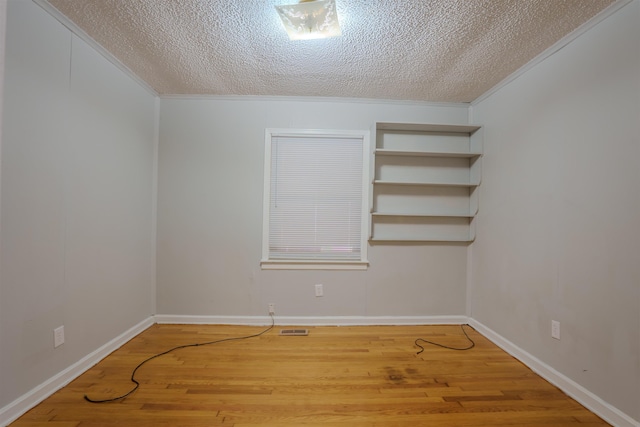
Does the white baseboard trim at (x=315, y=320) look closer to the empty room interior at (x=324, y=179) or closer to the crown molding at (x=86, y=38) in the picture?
the empty room interior at (x=324, y=179)

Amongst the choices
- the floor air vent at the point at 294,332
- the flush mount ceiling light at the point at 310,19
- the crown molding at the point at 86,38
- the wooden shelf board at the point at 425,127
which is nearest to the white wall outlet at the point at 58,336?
the floor air vent at the point at 294,332

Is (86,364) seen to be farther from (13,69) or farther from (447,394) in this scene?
(447,394)

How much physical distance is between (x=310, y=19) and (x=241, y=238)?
197 centimetres

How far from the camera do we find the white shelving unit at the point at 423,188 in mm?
2631

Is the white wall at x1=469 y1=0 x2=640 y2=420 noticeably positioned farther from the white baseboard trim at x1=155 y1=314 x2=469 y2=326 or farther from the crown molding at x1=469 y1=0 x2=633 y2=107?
the white baseboard trim at x1=155 y1=314 x2=469 y2=326

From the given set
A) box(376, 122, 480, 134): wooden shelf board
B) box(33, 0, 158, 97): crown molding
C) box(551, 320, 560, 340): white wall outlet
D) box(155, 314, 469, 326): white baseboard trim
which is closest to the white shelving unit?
box(376, 122, 480, 134): wooden shelf board

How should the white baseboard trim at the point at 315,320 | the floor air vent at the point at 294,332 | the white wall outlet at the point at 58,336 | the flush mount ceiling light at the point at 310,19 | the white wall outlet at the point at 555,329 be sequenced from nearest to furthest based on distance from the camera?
1. the flush mount ceiling light at the point at 310,19
2. the white wall outlet at the point at 58,336
3. the white wall outlet at the point at 555,329
4. the floor air vent at the point at 294,332
5. the white baseboard trim at the point at 315,320

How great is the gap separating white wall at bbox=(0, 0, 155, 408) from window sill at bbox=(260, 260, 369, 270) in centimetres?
127

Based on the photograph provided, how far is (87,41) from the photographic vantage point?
5.80ft

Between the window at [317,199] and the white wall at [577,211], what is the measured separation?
4.23 ft

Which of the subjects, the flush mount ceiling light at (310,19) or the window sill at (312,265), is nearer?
the flush mount ceiling light at (310,19)

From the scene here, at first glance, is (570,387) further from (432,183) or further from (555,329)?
(432,183)

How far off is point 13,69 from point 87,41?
0.62m

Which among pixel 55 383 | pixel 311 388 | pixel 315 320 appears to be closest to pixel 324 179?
pixel 315 320
